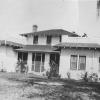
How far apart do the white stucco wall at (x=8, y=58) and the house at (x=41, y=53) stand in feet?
2.95

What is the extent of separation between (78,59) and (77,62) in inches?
14.0

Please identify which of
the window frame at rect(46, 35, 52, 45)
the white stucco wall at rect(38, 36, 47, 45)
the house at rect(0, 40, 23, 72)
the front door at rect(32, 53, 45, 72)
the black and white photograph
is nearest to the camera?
the black and white photograph

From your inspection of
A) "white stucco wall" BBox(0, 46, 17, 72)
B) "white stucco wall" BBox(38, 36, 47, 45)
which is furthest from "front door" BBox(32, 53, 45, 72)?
"white stucco wall" BBox(0, 46, 17, 72)

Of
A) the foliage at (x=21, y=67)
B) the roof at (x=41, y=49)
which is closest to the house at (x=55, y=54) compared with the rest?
the roof at (x=41, y=49)

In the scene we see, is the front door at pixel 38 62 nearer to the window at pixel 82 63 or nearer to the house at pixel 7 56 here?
the house at pixel 7 56

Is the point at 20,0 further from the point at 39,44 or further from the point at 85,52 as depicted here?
the point at 85,52

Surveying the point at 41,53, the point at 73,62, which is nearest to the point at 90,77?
the point at 73,62

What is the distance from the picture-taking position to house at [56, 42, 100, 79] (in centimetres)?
2197

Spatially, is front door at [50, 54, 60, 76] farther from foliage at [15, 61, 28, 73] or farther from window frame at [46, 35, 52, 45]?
foliage at [15, 61, 28, 73]

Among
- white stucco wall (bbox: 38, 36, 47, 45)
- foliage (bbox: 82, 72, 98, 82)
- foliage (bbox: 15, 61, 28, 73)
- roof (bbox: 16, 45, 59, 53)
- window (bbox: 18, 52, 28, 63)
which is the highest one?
white stucco wall (bbox: 38, 36, 47, 45)

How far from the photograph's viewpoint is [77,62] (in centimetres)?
2244

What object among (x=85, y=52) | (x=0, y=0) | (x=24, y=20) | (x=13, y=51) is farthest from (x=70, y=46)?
(x=24, y=20)

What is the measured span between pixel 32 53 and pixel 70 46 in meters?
6.13

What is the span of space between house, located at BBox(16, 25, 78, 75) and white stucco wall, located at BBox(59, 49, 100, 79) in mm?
1210
